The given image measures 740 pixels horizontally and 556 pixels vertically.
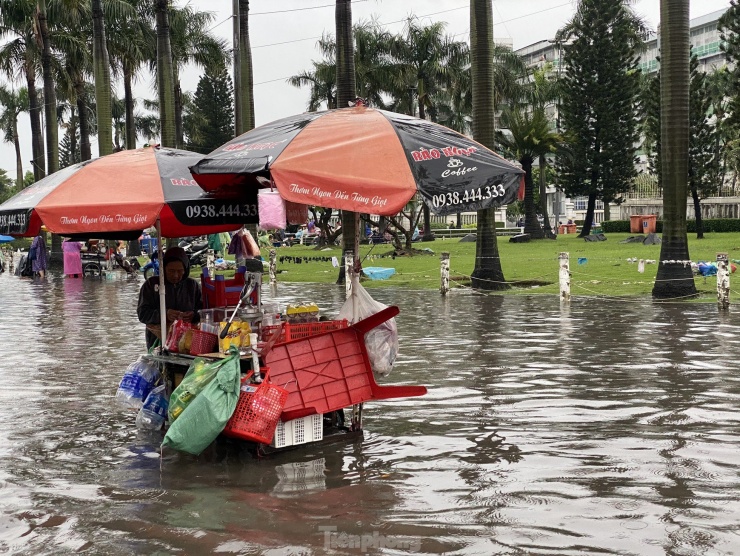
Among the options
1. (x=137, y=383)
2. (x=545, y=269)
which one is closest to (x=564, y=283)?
(x=545, y=269)

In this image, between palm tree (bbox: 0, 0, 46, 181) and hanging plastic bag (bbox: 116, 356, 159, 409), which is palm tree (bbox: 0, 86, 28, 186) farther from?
hanging plastic bag (bbox: 116, 356, 159, 409)

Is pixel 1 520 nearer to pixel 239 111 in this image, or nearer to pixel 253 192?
pixel 253 192

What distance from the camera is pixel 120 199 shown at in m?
7.50

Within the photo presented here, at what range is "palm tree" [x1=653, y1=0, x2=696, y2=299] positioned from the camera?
18.2m

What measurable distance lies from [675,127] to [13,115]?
3539 inches

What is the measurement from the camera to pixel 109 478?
6949mm

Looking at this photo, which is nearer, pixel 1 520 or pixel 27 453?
pixel 1 520

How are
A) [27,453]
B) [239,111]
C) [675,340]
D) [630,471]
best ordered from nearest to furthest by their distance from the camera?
[630,471] < [27,453] < [675,340] < [239,111]

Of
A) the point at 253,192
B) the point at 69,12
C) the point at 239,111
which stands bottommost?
the point at 253,192

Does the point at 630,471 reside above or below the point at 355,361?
below

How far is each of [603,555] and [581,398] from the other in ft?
14.5

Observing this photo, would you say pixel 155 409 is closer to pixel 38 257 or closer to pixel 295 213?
pixel 295 213

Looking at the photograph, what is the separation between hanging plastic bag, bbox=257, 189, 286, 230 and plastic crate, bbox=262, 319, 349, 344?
1125 mm

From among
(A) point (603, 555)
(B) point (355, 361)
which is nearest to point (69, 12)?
(B) point (355, 361)
